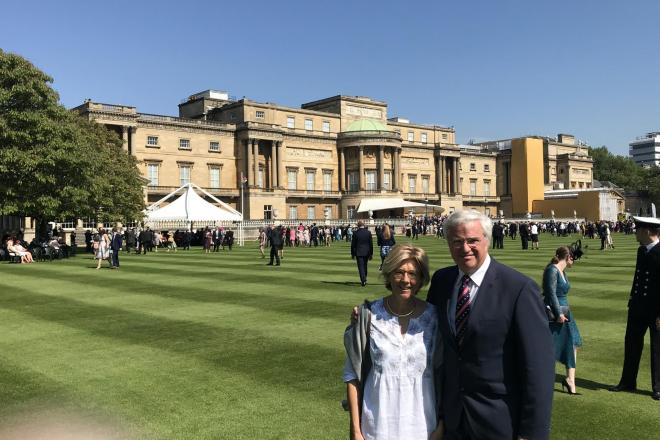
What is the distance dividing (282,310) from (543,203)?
3650 inches

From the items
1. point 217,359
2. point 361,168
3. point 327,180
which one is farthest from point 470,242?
point 327,180

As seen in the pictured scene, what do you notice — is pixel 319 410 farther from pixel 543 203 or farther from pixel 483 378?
pixel 543 203

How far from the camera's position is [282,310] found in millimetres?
12820

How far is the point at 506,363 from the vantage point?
10.5 feet

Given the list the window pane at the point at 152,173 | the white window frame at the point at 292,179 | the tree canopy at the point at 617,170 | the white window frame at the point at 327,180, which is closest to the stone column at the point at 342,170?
the white window frame at the point at 327,180

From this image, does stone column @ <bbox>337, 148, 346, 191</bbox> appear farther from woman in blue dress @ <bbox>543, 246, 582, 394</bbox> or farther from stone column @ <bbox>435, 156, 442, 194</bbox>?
woman in blue dress @ <bbox>543, 246, 582, 394</bbox>

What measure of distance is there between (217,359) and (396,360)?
5.77m

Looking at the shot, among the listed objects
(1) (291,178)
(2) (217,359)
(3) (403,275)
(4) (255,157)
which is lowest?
(2) (217,359)

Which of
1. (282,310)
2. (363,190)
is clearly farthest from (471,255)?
(363,190)

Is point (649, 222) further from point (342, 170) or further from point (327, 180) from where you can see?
point (342, 170)

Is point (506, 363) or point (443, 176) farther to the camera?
point (443, 176)

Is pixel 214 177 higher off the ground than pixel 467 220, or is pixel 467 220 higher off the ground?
pixel 214 177

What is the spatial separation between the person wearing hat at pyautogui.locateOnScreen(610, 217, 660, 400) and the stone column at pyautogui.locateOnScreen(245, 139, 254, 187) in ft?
223

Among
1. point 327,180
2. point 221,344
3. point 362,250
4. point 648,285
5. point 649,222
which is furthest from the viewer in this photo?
point 327,180
